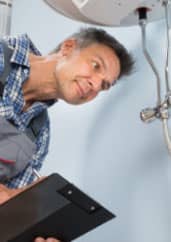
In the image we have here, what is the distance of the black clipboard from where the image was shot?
655 mm

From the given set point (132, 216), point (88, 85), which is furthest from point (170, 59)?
point (132, 216)

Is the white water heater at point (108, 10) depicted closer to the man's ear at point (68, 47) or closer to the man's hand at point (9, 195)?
the man's ear at point (68, 47)

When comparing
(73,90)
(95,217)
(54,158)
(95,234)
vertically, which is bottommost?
(95,234)

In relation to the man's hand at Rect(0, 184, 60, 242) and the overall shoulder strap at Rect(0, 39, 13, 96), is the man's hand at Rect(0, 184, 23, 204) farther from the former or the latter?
the overall shoulder strap at Rect(0, 39, 13, 96)

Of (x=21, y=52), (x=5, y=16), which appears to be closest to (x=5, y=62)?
(x=21, y=52)

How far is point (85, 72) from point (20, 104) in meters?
0.19

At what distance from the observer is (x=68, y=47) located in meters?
1.04

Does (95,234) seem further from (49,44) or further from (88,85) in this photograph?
(49,44)

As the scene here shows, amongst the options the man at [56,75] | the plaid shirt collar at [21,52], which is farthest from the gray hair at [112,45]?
the plaid shirt collar at [21,52]

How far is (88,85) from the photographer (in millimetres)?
949

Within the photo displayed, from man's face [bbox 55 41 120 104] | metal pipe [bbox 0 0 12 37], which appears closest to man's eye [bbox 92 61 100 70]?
man's face [bbox 55 41 120 104]

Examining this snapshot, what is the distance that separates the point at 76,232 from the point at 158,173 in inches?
12.7

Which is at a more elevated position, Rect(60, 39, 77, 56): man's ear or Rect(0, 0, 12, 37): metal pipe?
Rect(0, 0, 12, 37): metal pipe

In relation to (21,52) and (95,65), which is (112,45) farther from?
(21,52)
